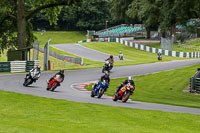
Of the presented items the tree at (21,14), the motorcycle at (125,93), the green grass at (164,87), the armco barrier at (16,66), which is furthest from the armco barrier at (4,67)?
the motorcycle at (125,93)

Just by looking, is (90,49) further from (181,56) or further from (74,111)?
(74,111)

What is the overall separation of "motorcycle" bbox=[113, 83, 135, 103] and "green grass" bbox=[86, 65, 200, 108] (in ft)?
6.69

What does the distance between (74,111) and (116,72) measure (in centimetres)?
2314

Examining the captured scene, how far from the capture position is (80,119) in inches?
504

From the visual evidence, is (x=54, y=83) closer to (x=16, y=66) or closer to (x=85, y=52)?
(x=16, y=66)

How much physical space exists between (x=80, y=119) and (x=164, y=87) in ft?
55.3

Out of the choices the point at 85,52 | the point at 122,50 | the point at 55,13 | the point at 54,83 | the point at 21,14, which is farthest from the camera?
the point at 122,50

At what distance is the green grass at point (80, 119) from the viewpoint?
10640mm

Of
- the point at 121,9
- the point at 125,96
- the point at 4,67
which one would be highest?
the point at 121,9

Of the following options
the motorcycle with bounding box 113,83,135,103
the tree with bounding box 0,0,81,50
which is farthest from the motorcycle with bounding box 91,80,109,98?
the tree with bounding box 0,0,81,50

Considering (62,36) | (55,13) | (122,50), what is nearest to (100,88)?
(55,13)

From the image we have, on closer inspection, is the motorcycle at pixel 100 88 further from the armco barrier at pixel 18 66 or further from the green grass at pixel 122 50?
the green grass at pixel 122 50

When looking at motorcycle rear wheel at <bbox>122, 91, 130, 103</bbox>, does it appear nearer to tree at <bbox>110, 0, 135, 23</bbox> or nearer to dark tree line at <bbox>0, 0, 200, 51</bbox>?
dark tree line at <bbox>0, 0, 200, 51</bbox>

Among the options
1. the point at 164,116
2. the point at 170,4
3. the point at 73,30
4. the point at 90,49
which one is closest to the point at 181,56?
the point at 90,49
